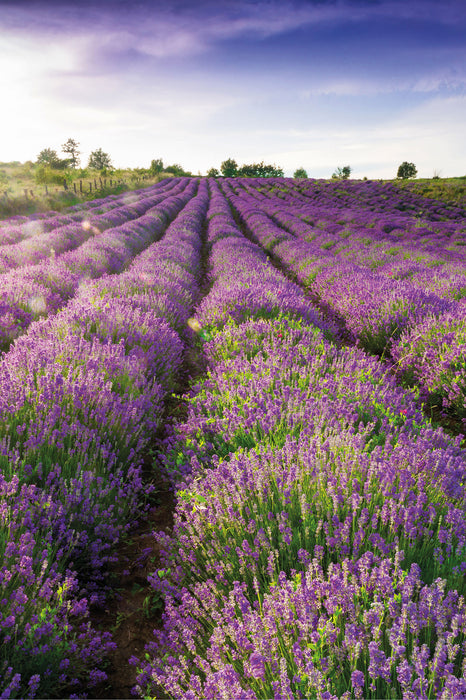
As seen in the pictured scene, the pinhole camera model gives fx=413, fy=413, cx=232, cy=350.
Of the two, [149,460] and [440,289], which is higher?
[440,289]

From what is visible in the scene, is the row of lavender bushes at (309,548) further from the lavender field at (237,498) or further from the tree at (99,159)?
the tree at (99,159)

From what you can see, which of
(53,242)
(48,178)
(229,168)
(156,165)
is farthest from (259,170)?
(53,242)

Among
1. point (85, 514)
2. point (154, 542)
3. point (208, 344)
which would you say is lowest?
point (154, 542)

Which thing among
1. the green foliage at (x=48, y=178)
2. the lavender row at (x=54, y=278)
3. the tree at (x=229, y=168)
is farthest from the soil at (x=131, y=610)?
the tree at (x=229, y=168)

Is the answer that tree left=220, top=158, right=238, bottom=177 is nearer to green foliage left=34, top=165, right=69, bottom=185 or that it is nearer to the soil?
green foliage left=34, top=165, right=69, bottom=185

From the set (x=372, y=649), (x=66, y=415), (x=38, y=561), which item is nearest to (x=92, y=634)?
(x=38, y=561)

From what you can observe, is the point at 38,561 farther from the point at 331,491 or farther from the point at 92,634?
the point at 331,491

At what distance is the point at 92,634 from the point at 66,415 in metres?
1.11

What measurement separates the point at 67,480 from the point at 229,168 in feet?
251

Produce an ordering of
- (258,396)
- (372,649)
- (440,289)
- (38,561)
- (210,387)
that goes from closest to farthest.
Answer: (372,649)
(38,561)
(258,396)
(210,387)
(440,289)

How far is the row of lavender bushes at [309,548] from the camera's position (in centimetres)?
111

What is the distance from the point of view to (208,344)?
429cm

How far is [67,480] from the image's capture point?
2.12m

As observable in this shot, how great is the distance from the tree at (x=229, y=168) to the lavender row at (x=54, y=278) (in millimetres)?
65510
